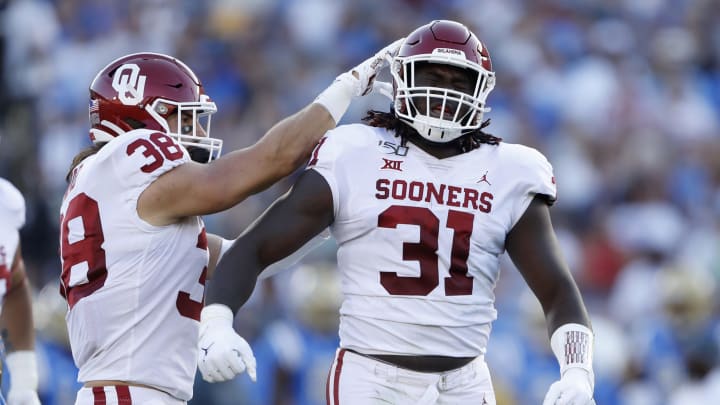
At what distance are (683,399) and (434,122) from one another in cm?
382

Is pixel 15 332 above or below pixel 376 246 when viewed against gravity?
below

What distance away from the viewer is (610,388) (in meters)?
8.63

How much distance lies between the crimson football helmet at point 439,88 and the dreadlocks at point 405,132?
33 millimetres

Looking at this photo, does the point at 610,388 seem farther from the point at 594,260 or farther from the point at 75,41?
the point at 75,41

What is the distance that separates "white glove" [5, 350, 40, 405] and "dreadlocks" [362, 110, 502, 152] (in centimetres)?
179

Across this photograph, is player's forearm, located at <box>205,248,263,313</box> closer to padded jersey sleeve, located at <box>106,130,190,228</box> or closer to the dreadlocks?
padded jersey sleeve, located at <box>106,130,190,228</box>

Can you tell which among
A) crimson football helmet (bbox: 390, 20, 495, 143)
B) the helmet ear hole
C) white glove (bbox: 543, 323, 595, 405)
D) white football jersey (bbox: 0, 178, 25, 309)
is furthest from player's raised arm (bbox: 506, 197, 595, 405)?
white football jersey (bbox: 0, 178, 25, 309)

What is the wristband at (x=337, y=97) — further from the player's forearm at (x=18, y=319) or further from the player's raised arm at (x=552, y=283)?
the player's forearm at (x=18, y=319)

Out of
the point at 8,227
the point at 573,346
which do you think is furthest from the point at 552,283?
the point at 8,227

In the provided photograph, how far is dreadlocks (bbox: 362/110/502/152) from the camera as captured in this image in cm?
472

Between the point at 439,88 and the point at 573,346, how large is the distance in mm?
951

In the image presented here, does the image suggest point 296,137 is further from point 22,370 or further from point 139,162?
point 22,370

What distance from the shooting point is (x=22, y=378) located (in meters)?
5.57

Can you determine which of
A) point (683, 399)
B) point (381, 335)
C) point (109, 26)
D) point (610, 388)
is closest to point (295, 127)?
point (381, 335)
